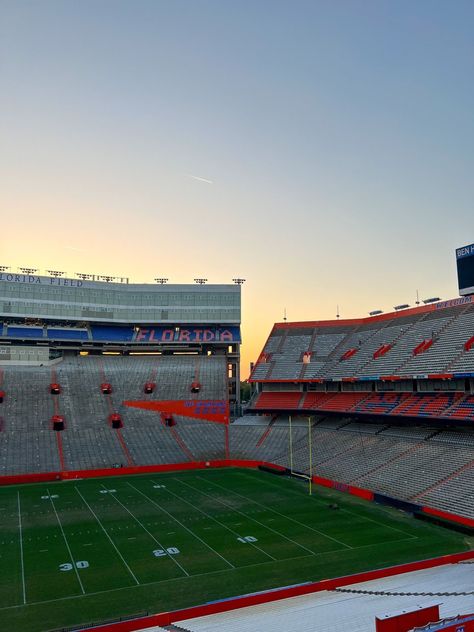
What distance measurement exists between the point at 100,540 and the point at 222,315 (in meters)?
51.5

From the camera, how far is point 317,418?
199 ft

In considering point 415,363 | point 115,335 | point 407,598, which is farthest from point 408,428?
point 115,335

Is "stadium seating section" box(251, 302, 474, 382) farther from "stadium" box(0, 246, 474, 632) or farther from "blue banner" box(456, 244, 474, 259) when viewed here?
"blue banner" box(456, 244, 474, 259)

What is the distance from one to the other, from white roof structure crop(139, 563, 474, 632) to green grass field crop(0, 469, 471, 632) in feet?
16.7

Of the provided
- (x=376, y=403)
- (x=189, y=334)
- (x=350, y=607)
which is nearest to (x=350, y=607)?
(x=350, y=607)

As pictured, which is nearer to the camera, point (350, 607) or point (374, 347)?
point (350, 607)

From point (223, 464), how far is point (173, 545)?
88.4 ft

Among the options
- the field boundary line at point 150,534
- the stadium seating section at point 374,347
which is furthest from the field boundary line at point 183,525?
the stadium seating section at point 374,347

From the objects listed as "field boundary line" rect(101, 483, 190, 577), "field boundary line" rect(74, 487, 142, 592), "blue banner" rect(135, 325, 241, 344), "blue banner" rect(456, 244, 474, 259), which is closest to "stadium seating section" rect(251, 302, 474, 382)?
"blue banner" rect(456, 244, 474, 259)

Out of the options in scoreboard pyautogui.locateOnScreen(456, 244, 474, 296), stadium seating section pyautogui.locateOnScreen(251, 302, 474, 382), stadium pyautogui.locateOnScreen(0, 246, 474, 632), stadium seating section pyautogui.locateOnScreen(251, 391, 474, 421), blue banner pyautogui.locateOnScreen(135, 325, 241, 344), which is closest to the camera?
stadium pyautogui.locateOnScreen(0, 246, 474, 632)

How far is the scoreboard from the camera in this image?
4769cm

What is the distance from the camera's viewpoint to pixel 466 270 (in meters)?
48.1

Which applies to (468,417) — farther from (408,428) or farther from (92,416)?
(92,416)

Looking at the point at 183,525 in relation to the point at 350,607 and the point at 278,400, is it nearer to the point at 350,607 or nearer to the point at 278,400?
the point at 350,607
